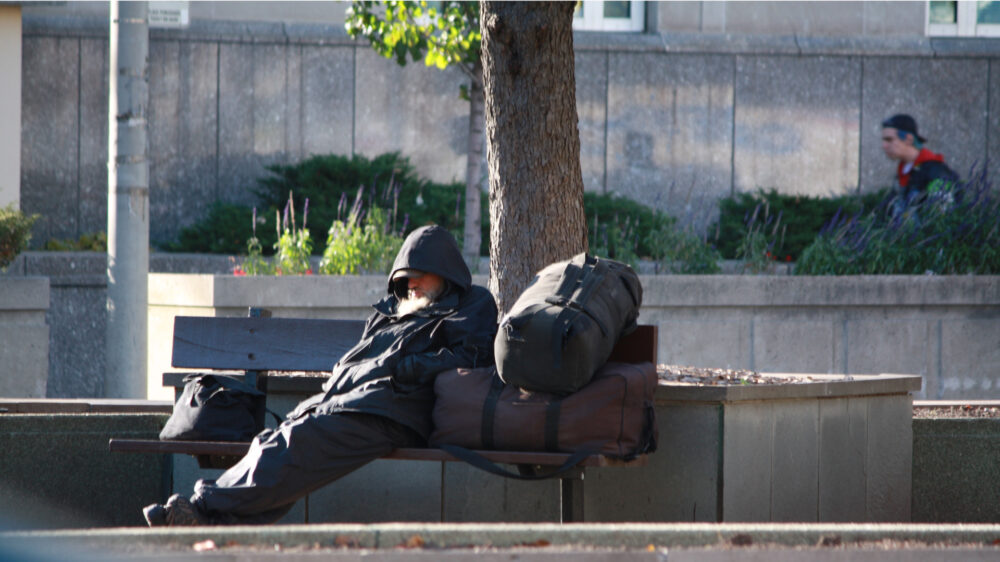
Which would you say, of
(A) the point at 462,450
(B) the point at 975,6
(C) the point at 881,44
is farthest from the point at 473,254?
(B) the point at 975,6

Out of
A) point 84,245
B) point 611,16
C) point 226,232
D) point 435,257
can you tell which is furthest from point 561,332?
point 611,16

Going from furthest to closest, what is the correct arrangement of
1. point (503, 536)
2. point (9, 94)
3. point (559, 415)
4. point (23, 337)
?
1. point (9, 94)
2. point (23, 337)
3. point (559, 415)
4. point (503, 536)

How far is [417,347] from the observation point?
4586mm

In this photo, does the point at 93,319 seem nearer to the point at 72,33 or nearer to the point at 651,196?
the point at 72,33

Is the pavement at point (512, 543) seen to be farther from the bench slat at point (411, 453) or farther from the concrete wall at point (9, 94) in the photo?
the concrete wall at point (9, 94)

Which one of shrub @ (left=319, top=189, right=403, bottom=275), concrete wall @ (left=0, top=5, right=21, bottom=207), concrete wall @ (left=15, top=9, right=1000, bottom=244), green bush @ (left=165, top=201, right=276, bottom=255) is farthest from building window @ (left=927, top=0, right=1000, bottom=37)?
concrete wall @ (left=0, top=5, right=21, bottom=207)

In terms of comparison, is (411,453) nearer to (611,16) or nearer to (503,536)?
(503,536)

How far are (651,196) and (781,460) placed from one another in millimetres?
10482

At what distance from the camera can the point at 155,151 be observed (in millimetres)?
13680

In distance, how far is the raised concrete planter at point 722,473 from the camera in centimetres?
450

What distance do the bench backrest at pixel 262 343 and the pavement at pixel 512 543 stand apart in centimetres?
214

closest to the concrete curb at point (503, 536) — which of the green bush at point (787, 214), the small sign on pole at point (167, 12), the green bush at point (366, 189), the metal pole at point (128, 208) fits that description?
the metal pole at point (128, 208)

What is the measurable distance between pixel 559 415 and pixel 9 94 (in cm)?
978

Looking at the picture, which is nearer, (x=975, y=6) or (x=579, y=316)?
(x=579, y=316)
